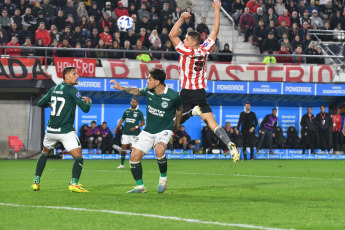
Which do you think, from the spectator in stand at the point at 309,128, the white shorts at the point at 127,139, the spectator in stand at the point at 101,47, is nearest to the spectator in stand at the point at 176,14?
the spectator in stand at the point at 101,47

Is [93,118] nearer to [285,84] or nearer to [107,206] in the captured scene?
[285,84]

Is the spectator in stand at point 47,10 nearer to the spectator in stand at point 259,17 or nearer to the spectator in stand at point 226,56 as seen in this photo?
the spectator in stand at point 226,56

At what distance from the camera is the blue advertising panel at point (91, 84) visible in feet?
91.9

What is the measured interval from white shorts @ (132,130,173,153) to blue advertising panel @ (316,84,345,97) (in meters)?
21.2

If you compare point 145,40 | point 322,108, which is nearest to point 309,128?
point 322,108

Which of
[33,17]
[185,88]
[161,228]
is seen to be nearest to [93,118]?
[33,17]

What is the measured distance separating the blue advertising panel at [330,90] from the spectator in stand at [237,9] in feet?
16.3

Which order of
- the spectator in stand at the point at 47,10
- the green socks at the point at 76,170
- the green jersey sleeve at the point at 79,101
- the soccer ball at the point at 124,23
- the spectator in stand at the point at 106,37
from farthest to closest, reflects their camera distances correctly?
1. the spectator in stand at the point at 106,37
2. the spectator in stand at the point at 47,10
3. the soccer ball at the point at 124,23
4. the green socks at the point at 76,170
5. the green jersey sleeve at the point at 79,101

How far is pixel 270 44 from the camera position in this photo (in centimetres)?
3042

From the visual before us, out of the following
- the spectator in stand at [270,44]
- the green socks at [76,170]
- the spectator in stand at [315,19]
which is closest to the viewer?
the green socks at [76,170]

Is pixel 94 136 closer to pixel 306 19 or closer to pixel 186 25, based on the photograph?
pixel 186 25

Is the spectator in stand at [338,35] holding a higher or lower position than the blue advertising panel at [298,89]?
higher

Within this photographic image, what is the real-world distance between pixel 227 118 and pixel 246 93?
7.63ft

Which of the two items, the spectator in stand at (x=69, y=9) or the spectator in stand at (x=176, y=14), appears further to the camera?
the spectator in stand at (x=176, y=14)
